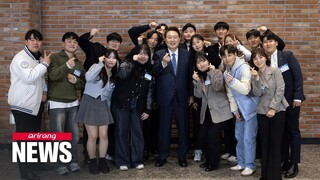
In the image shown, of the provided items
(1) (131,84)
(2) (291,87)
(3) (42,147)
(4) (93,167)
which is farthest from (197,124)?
(3) (42,147)

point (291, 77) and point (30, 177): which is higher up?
point (291, 77)

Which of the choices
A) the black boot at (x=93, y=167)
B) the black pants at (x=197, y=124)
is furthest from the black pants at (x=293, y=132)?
the black boot at (x=93, y=167)

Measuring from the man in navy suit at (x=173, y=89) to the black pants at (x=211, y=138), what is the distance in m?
0.28

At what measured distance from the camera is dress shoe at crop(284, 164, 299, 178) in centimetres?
429

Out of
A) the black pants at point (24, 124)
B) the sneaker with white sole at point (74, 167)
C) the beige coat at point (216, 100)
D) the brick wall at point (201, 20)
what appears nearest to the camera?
the black pants at point (24, 124)

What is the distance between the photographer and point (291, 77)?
14.2ft

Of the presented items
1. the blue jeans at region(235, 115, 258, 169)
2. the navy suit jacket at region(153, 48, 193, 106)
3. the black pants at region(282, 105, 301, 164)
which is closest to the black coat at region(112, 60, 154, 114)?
the navy suit jacket at region(153, 48, 193, 106)

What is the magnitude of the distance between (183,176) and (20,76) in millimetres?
2180

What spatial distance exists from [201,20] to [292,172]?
2634 mm

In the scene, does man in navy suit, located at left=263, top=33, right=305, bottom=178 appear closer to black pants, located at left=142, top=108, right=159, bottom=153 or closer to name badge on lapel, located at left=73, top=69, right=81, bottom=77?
black pants, located at left=142, top=108, right=159, bottom=153

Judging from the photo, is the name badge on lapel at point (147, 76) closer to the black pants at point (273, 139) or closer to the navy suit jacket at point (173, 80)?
the navy suit jacket at point (173, 80)

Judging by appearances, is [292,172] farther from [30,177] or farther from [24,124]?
[24,124]

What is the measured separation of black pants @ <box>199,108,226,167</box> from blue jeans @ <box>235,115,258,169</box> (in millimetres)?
224

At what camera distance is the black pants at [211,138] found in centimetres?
445
